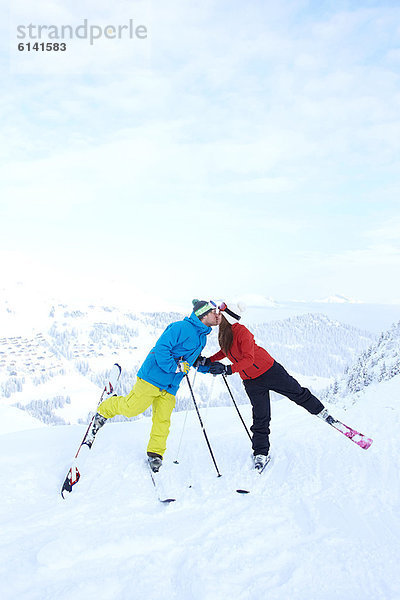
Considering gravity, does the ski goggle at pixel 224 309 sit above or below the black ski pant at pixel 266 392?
above

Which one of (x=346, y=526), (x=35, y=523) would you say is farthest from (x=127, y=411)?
(x=346, y=526)

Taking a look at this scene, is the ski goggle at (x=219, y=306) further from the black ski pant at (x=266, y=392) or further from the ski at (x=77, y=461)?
the ski at (x=77, y=461)

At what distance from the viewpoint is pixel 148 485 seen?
14.6 feet

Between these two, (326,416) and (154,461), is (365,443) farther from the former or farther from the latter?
(154,461)

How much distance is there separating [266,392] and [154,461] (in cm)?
188

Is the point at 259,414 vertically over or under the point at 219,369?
under

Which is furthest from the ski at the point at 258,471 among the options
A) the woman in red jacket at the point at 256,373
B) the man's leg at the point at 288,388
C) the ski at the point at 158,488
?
the man's leg at the point at 288,388

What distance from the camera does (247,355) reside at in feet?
16.0

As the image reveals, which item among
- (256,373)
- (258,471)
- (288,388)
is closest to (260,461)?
(258,471)

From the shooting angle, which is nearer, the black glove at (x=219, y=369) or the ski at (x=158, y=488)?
the ski at (x=158, y=488)

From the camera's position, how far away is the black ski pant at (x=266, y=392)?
16.5 feet

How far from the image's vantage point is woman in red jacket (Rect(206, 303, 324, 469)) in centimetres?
497

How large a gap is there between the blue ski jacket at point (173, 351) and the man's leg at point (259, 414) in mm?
762

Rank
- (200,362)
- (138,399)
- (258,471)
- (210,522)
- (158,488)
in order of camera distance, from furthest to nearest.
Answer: (200,362) → (138,399) → (258,471) → (158,488) → (210,522)
